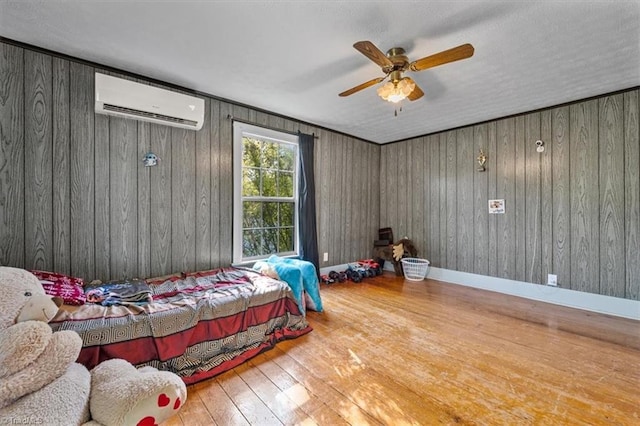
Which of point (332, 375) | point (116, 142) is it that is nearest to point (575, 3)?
point (332, 375)

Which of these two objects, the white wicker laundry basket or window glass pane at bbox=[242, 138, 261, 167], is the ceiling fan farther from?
the white wicker laundry basket

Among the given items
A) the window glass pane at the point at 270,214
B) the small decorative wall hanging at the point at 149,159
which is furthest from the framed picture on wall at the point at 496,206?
the small decorative wall hanging at the point at 149,159

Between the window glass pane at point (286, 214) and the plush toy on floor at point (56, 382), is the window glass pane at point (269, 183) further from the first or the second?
the plush toy on floor at point (56, 382)

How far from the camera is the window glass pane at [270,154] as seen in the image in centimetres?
336

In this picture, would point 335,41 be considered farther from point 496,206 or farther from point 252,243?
point 496,206

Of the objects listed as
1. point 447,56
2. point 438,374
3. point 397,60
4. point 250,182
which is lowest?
point 438,374

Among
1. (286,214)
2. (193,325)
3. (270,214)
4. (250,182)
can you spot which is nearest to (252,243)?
(270,214)

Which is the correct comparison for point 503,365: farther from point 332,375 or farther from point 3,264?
point 3,264

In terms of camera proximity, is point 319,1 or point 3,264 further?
point 3,264

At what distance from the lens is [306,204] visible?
3564 millimetres

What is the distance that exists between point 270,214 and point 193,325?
5.93 feet

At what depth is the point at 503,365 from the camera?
6.03 ft

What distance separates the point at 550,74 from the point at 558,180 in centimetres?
132

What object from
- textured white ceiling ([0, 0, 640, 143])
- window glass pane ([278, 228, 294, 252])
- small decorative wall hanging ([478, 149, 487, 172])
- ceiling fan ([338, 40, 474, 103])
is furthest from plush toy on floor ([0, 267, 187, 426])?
small decorative wall hanging ([478, 149, 487, 172])
